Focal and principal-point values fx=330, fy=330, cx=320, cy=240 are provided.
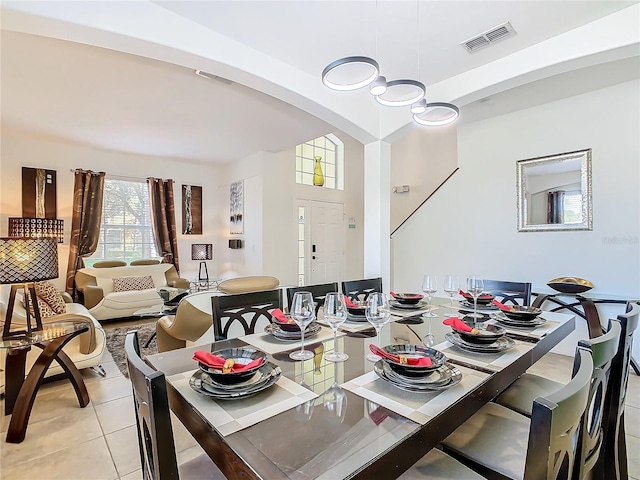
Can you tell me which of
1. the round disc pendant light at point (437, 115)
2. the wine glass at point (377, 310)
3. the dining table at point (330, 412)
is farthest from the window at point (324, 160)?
the dining table at point (330, 412)

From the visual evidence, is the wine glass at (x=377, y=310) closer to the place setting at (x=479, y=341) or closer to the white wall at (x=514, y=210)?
the place setting at (x=479, y=341)

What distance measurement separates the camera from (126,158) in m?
5.94

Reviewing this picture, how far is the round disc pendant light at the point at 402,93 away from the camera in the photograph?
192 cm

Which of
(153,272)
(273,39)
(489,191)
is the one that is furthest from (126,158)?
(489,191)

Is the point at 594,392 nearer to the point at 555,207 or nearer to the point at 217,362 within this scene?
the point at 217,362

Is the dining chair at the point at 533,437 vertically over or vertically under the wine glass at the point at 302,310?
under

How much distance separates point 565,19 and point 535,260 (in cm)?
227

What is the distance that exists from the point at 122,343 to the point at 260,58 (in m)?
3.46

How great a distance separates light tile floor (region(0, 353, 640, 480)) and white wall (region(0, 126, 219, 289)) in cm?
371

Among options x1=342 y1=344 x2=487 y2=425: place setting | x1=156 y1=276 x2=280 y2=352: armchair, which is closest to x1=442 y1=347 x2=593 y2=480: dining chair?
x1=342 y1=344 x2=487 y2=425: place setting

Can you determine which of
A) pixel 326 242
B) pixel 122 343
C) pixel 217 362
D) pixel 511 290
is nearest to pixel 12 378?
pixel 122 343

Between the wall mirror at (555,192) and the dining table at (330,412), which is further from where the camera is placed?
the wall mirror at (555,192)

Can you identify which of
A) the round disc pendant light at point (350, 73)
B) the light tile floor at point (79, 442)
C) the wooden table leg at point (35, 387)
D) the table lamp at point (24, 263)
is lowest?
the light tile floor at point (79, 442)

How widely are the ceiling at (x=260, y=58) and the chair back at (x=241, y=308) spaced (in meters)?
1.73
